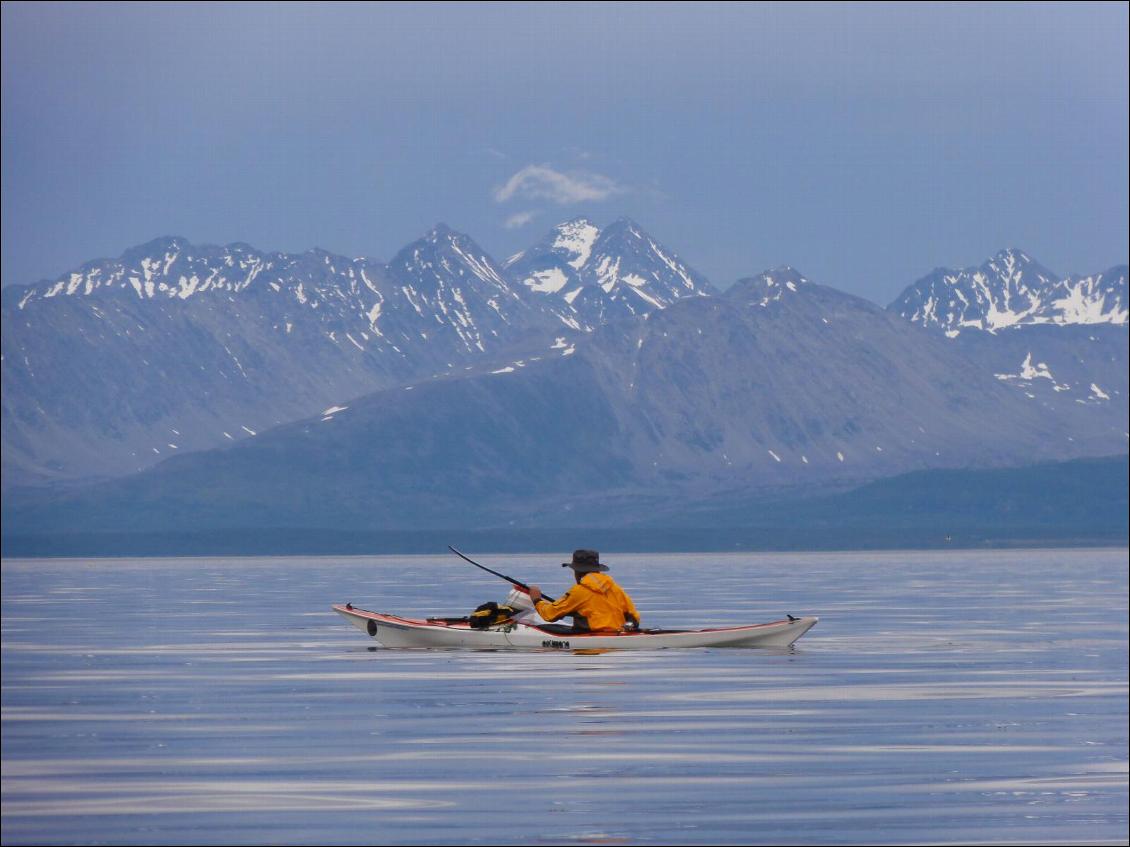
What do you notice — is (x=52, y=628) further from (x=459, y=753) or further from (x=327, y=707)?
(x=459, y=753)

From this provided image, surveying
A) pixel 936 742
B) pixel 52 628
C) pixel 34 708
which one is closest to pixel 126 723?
pixel 34 708

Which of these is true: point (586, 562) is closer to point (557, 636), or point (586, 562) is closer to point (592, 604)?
point (592, 604)

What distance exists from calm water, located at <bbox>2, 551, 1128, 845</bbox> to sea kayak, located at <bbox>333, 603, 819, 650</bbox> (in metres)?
0.41

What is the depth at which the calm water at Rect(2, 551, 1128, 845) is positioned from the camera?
19.7 m

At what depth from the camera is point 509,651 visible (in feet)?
143

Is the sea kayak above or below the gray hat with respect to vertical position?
below

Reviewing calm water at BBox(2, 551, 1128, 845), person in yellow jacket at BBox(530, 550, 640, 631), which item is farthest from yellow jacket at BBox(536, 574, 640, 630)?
calm water at BBox(2, 551, 1128, 845)

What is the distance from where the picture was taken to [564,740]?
26125mm

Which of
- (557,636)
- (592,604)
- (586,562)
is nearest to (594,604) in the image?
(592,604)

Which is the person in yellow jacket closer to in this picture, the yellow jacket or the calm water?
the yellow jacket

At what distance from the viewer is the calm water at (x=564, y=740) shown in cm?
1969

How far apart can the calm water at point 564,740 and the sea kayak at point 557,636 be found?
0.41 meters

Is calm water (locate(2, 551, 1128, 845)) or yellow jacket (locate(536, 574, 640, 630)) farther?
yellow jacket (locate(536, 574, 640, 630))

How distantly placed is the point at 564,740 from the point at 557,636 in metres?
16.0
